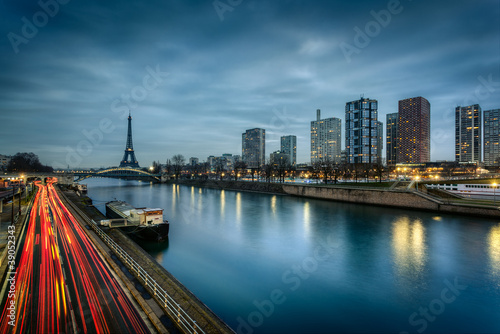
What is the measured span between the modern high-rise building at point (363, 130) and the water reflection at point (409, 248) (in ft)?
459

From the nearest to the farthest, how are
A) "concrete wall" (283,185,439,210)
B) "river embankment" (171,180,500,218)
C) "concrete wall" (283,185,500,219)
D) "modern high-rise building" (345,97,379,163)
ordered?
"concrete wall" (283,185,500,219)
"river embankment" (171,180,500,218)
"concrete wall" (283,185,439,210)
"modern high-rise building" (345,97,379,163)

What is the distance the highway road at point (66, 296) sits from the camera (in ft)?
26.3

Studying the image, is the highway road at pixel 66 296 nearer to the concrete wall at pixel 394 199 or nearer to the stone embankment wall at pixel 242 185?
the concrete wall at pixel 394 199

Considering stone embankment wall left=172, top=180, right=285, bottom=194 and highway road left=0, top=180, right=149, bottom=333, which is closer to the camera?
highway road left=0, top=180, right=149, bottom=333

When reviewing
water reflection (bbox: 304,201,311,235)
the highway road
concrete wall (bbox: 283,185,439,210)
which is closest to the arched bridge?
concrete wall (bbox: 283,185,439,210)

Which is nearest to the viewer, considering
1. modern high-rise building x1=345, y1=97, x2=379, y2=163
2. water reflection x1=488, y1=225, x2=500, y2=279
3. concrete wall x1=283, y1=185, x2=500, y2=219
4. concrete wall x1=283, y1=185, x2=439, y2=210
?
water reflection x1=488, y1=225, x2=500, y2=279

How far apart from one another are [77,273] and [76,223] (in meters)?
14.3

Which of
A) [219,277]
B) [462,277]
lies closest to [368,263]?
[462,277]

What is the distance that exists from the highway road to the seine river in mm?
5549

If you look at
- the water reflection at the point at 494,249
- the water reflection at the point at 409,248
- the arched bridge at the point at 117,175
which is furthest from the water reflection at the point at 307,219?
the arched bridge at the point at 117,175

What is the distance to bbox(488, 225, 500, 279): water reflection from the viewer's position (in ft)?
58.0

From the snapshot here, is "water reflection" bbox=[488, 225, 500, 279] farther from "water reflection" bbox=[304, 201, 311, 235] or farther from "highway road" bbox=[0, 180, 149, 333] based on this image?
"highway road" bbox=[0, 180, 149, 333]

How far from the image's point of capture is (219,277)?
16984 mm

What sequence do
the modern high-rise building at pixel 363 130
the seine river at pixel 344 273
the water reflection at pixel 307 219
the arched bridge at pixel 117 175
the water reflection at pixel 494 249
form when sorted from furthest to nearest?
1. the modern high-rise building at pixel 363 130
2. the arched bridge at pixel 117 175
3. the water reflection at pixel 307 219
4. the water reflection at pixel 494 249
5. the seine river at pixel 344 273
